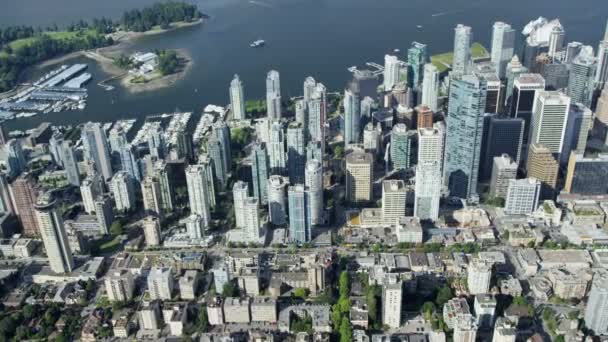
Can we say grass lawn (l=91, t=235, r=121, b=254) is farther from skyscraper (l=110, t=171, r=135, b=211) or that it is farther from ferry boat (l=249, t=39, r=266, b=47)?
ferry boat (l=249, t=39, r=266, b=47)

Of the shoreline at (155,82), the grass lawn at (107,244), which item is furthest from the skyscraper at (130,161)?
the shoreline at (155,82)

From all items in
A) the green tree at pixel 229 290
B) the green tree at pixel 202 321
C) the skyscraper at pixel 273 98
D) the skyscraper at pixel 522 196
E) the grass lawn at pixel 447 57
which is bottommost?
the green tree at pixel 202 321

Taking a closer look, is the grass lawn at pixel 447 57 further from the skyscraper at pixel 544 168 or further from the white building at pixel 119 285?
the white building at pixel 119 285

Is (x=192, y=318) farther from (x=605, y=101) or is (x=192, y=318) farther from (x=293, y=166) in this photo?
(x=605, y=101)

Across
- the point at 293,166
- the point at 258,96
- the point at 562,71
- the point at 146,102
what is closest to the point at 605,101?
the point at 562,71

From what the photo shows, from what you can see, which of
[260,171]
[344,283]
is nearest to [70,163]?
[260,171]

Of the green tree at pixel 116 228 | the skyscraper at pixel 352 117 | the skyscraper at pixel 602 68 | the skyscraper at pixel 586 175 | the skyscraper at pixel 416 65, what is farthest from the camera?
the skyscraper at pixel 416 65
